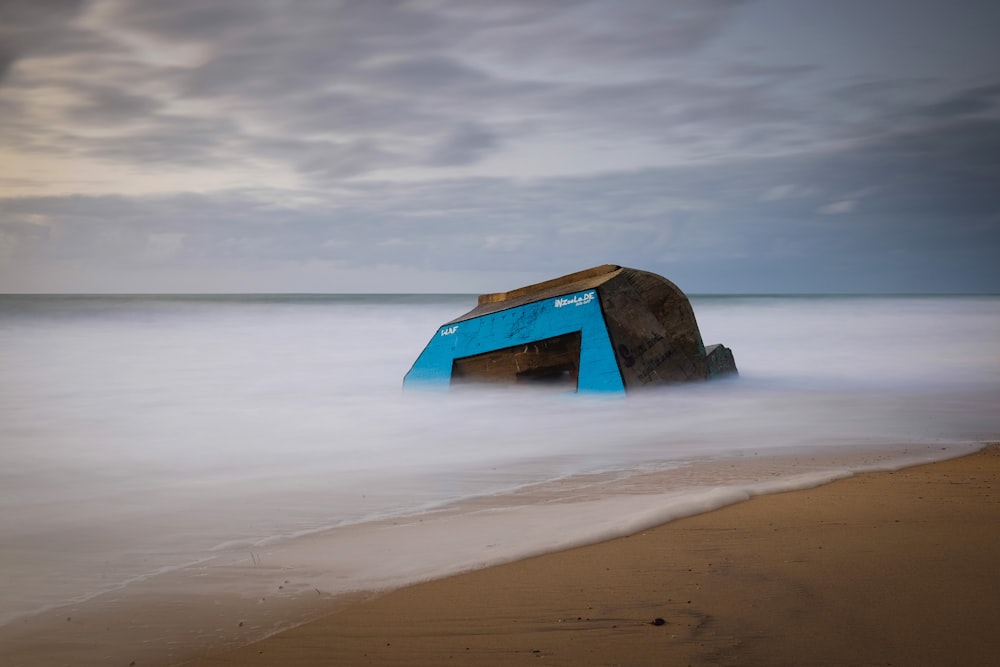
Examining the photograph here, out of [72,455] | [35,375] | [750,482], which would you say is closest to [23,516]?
[72,455]

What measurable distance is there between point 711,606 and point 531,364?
203 inches

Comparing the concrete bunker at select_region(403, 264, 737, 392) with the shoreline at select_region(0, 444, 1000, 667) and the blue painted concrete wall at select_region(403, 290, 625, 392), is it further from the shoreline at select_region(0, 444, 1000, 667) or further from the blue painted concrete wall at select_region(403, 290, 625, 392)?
the shoreline at select_region(0, 444, 1000, 667)

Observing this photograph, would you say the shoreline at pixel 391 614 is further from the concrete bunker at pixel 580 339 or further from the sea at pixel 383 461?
the concrete bunker at pixel 580 339

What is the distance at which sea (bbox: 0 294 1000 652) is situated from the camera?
3178mm

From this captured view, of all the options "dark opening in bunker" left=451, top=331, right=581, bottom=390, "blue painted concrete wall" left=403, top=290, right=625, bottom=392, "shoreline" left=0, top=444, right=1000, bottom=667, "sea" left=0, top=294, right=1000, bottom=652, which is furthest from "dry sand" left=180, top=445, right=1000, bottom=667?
"dark opening in bunker" left=451, top=331, right=581, bottom=390

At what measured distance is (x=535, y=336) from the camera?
748 centimetres

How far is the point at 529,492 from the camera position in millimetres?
4207

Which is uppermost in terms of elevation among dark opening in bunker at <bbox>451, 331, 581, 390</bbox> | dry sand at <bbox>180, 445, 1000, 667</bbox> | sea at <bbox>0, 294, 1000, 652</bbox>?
dark opening in bunker at <bbox>451, 331, 581, 390</bbox>

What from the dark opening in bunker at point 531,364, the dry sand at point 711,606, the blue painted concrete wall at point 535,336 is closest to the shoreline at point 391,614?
the dry sand at point 711,606

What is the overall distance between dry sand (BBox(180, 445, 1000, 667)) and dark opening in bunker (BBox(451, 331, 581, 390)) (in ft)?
13.8

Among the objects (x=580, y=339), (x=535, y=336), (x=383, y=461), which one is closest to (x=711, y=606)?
(x=383, y=461)

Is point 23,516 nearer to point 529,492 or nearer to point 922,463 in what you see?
point 529,492

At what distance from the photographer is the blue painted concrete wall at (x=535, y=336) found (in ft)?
23.4

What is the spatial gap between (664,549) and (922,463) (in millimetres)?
2409
